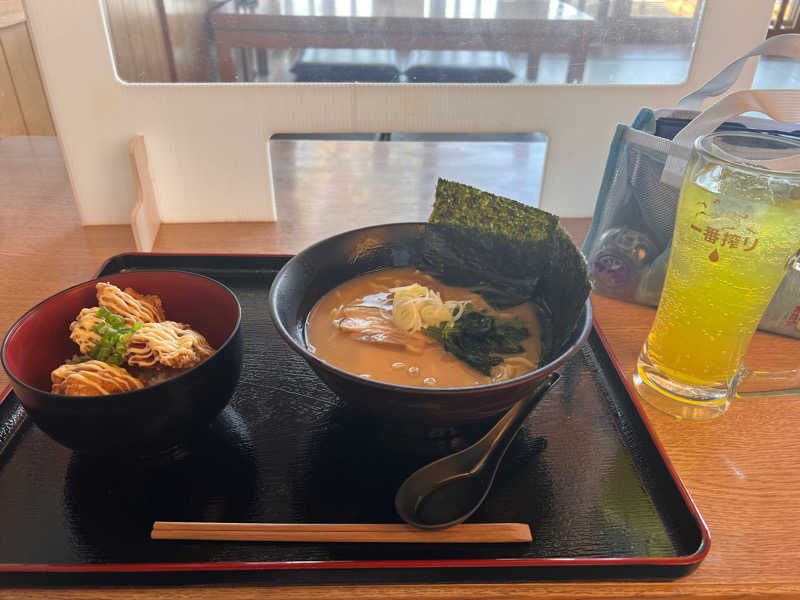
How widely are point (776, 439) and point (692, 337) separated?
210 millimetres

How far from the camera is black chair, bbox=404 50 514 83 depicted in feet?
5.00

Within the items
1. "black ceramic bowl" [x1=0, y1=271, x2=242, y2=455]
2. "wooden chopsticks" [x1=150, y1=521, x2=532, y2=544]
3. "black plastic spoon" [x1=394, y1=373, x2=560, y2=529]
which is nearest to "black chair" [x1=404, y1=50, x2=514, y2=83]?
"black ceramic bowl" [x1=0, y1=271, x2=242, y2=455]

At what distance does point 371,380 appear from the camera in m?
0.75

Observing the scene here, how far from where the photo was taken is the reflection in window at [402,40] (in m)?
1.45

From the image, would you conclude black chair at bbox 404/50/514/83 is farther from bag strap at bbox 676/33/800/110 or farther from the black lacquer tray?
the black lacquer tray

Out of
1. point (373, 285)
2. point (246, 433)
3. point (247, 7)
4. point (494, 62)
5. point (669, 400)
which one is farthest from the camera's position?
point (494, 62)

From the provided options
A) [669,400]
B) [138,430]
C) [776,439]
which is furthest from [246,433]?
[776,439]

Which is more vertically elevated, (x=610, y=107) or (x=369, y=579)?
(x=610, y=107)

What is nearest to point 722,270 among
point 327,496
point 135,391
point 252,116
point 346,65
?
point 327,496

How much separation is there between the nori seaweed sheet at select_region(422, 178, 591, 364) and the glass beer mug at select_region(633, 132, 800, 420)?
0.64ft

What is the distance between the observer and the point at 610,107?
1.59 metres

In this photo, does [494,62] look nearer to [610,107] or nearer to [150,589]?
[610,107]

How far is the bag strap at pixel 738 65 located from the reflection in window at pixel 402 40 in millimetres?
313

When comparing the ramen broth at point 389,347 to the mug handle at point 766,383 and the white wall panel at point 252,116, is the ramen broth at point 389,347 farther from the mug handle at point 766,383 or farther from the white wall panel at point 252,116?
the white wall panel at point 252,116
